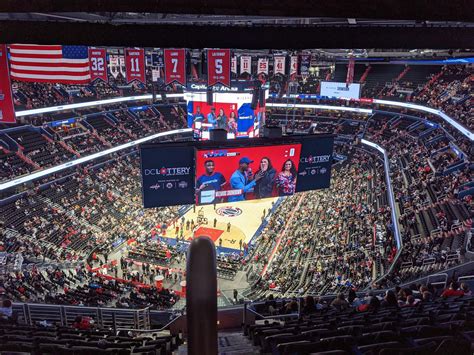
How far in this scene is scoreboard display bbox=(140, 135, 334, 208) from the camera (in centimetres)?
878

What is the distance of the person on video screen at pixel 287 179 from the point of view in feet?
33.0

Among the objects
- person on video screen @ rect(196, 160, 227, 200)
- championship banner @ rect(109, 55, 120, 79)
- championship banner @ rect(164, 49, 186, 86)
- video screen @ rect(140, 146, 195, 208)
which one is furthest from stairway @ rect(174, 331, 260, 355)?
championship banner @ rect(109, 55, 120, 79)

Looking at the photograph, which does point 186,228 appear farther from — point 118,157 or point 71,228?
point 118,157

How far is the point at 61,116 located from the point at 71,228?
13556 mm

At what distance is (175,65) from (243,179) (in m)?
5.02

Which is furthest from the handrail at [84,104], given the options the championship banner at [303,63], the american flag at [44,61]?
the championship banner at [303,63]

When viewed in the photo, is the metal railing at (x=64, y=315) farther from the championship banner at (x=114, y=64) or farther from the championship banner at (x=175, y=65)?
the championship banner at (x=114, y=64)

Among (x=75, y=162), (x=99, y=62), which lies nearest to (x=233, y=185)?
(x=99, y=62)

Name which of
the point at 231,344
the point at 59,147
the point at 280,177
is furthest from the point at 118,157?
the point at 231,344

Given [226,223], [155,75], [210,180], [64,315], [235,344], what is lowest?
[226,223]

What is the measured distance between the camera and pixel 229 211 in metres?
27.9

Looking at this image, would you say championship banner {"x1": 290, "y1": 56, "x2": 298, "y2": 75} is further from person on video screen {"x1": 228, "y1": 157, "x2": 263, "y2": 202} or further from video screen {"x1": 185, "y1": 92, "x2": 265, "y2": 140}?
video screen {"x1": 185, "y1": 92, "x2": 265, "y2": 140}

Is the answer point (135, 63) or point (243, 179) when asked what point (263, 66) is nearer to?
point (135, 63)

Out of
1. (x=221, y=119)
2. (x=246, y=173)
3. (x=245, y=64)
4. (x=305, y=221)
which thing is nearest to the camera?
(x=246, y=173)
